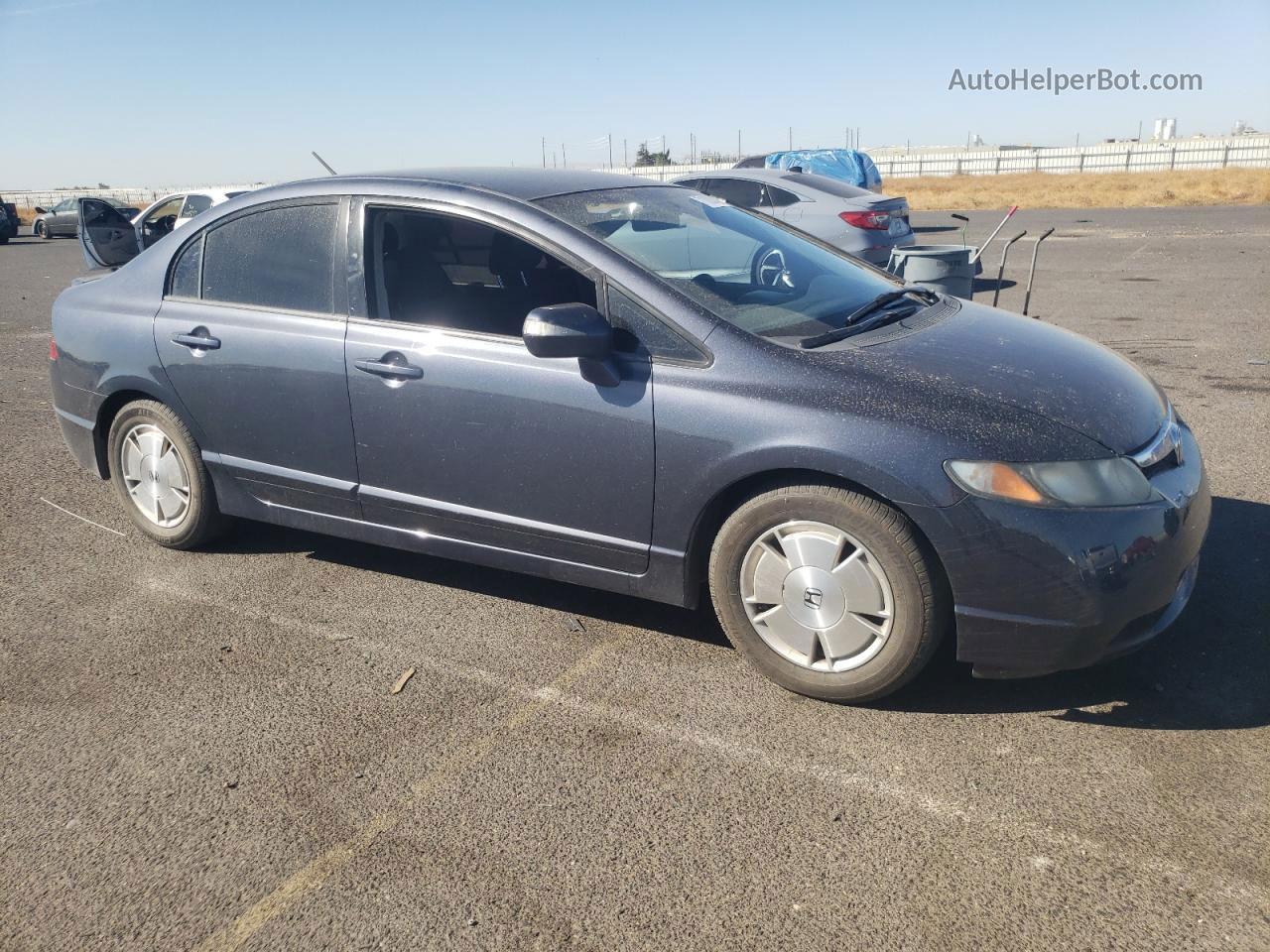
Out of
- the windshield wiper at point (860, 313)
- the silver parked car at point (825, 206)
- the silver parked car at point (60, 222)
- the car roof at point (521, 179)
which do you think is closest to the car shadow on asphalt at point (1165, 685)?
the windshield wiper at point (860, 313)

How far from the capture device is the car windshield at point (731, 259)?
12.4ft

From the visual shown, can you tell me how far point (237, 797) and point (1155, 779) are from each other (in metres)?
2.62

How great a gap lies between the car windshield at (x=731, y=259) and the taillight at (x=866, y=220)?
7.76 meters

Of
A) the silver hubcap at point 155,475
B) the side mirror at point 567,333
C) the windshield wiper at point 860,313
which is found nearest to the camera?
the side mirror at point 567,333

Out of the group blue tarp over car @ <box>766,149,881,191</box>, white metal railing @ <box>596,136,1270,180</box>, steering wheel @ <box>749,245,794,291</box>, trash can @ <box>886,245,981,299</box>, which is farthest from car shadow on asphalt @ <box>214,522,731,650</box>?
white metal railing @ <box>596,136,1270,180</box>

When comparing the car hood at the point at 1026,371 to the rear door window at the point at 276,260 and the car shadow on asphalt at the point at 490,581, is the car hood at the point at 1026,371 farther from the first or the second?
the rear door window at the point at 276,260

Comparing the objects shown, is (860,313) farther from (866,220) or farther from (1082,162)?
(1082,162)

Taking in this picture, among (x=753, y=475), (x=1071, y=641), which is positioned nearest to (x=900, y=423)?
(x=753, y=475)

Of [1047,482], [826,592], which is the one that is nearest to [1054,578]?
[1047,482]

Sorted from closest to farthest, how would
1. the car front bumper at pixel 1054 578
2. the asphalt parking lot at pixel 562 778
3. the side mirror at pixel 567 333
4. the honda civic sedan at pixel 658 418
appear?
the asphalt parking lot at pixel 562 778, the car front bumper at pixel 1054 578, the honda civic sedan at pixel 658 418, the side mirror at pixel 567 333

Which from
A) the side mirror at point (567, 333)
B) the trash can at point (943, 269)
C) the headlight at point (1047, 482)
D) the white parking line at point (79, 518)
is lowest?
the white parking line at point (79, 518)

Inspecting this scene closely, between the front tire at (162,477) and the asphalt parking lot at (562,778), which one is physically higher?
the front tire at (162,477)

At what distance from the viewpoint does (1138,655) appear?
12.1ft

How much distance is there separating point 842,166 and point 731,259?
22.8 meters
